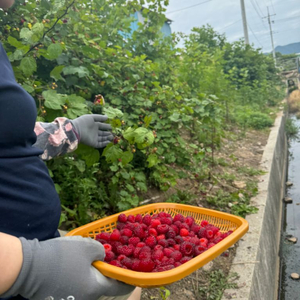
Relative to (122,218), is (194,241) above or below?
below

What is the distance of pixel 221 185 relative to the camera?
3.92 meters

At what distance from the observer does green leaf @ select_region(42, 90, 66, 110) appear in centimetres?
171

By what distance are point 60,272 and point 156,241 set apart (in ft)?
2.18

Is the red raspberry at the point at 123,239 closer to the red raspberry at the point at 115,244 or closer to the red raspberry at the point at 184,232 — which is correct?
the red raspberry at the point at 115,244

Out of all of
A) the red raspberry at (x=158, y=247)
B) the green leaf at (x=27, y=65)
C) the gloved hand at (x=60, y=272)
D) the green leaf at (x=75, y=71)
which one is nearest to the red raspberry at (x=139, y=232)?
the red raspberry at (x=158, y=247)

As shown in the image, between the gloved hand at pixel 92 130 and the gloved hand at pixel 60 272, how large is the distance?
2.16ft

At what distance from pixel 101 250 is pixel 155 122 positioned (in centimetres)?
194

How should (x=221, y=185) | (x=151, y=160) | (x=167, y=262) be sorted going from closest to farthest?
1. (x=167, y=262)
2. (x=151, y=160)
3. (x=221, y=185)

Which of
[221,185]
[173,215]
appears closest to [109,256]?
[173,215]

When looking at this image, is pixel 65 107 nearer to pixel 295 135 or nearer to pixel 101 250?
pixel 101 250

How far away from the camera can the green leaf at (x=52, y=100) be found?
1714 mm

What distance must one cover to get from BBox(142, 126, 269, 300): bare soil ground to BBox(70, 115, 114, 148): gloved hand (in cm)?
106

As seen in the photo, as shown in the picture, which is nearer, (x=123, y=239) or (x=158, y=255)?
(x=158, y=255)

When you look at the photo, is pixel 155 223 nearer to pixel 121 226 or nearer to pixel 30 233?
pixel 121 226
